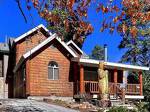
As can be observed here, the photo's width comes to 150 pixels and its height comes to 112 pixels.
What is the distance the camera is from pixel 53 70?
36.2 meters

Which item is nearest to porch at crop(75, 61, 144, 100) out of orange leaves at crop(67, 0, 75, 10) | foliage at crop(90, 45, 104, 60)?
orange leaves at crop(67, 0, 75, 10)

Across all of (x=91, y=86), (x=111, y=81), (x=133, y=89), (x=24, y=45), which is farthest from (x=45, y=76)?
(x=133, y=89)

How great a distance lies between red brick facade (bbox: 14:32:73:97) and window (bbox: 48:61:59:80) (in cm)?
25

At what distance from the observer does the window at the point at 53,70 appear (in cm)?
3594

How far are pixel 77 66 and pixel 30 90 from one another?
507cm

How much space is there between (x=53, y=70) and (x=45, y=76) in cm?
103

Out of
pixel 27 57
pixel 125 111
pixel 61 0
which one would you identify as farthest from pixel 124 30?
pixel 27 57

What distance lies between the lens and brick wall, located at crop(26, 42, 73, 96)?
3466 centimetres

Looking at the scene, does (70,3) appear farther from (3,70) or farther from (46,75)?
(3,70)

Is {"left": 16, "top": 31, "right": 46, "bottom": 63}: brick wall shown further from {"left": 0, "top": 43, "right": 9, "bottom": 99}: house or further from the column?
the column

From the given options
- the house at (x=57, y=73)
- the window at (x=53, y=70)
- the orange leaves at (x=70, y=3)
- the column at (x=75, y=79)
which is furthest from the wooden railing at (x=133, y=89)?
the orange leaves at (x=70, y=3)

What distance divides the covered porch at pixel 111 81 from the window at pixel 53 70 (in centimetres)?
179

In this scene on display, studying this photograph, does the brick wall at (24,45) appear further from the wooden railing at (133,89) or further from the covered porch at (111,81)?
the wooden railing at (133,89)

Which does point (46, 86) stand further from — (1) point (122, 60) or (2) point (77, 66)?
(1) point (122, 60)
